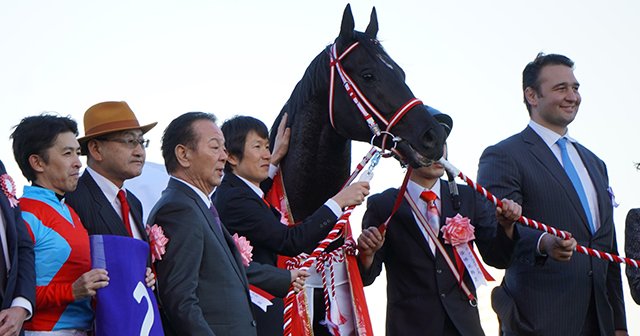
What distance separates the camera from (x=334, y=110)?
6.32 meters

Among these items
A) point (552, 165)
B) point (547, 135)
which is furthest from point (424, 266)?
point (547, 135)

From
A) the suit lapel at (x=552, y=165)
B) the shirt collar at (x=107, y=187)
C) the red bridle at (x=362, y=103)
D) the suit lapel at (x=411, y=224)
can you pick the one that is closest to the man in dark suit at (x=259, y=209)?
the red bridle at (x=362, y=103)

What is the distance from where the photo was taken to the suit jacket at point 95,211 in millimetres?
4805

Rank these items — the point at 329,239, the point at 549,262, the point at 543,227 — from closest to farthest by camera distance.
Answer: the point at 329,239, the point at 543,227, the point at 549,262

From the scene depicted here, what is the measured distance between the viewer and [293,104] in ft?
21.6

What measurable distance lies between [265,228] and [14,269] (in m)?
1.58

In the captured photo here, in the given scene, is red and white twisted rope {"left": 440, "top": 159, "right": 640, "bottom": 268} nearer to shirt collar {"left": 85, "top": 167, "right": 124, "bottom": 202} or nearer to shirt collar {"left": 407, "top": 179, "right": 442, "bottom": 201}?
shirt collar {"left": 407, "top": 179, "right": 442, "bottom": 201}

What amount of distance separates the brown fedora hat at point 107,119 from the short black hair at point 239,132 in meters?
0.73

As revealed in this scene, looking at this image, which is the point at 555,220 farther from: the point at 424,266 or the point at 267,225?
the point at 267,225

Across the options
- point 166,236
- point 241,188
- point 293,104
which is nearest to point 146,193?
point 293,104

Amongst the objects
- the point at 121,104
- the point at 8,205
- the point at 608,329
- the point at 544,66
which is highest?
the point at 544,66

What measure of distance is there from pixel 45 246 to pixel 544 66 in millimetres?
3897

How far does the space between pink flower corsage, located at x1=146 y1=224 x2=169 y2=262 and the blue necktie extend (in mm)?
3059

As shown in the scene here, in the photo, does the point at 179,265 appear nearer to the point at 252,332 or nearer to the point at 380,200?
the point at 252,332
